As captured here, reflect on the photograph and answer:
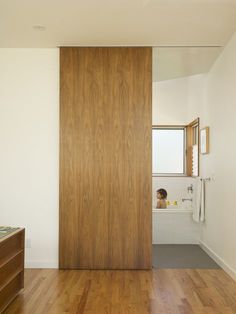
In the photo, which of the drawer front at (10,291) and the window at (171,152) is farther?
the window at (171,152)

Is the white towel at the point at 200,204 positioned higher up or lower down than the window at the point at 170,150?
lower down

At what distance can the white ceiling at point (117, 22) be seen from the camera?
3.33 metres

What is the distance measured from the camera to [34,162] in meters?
4.43

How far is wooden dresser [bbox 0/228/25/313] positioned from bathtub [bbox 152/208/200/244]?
108 inches

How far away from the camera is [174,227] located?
5.81 metres

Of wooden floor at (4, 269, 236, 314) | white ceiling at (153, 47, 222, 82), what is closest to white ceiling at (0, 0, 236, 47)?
white ceiling at (153, 47, 222, 82)

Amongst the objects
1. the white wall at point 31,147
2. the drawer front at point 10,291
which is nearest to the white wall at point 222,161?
the white wall at point 31,147

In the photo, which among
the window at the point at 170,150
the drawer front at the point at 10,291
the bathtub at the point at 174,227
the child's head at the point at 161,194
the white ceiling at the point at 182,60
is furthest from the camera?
the window at the point at 170,150

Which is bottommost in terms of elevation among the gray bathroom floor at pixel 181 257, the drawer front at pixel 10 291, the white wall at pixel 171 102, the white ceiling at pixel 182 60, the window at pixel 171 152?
the gray bathroom floor at pixel 181 257

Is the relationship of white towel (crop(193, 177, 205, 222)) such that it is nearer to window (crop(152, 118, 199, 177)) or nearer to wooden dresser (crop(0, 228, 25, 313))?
window (crop(152, 118, 199, 177))

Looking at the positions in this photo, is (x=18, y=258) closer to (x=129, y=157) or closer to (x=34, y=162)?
(x=34, y=162)

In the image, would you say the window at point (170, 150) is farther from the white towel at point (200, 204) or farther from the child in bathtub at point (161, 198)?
the white towel at point (200, 204)

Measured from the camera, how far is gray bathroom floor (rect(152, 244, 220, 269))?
4.53 meters

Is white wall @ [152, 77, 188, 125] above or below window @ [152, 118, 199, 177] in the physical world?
above
